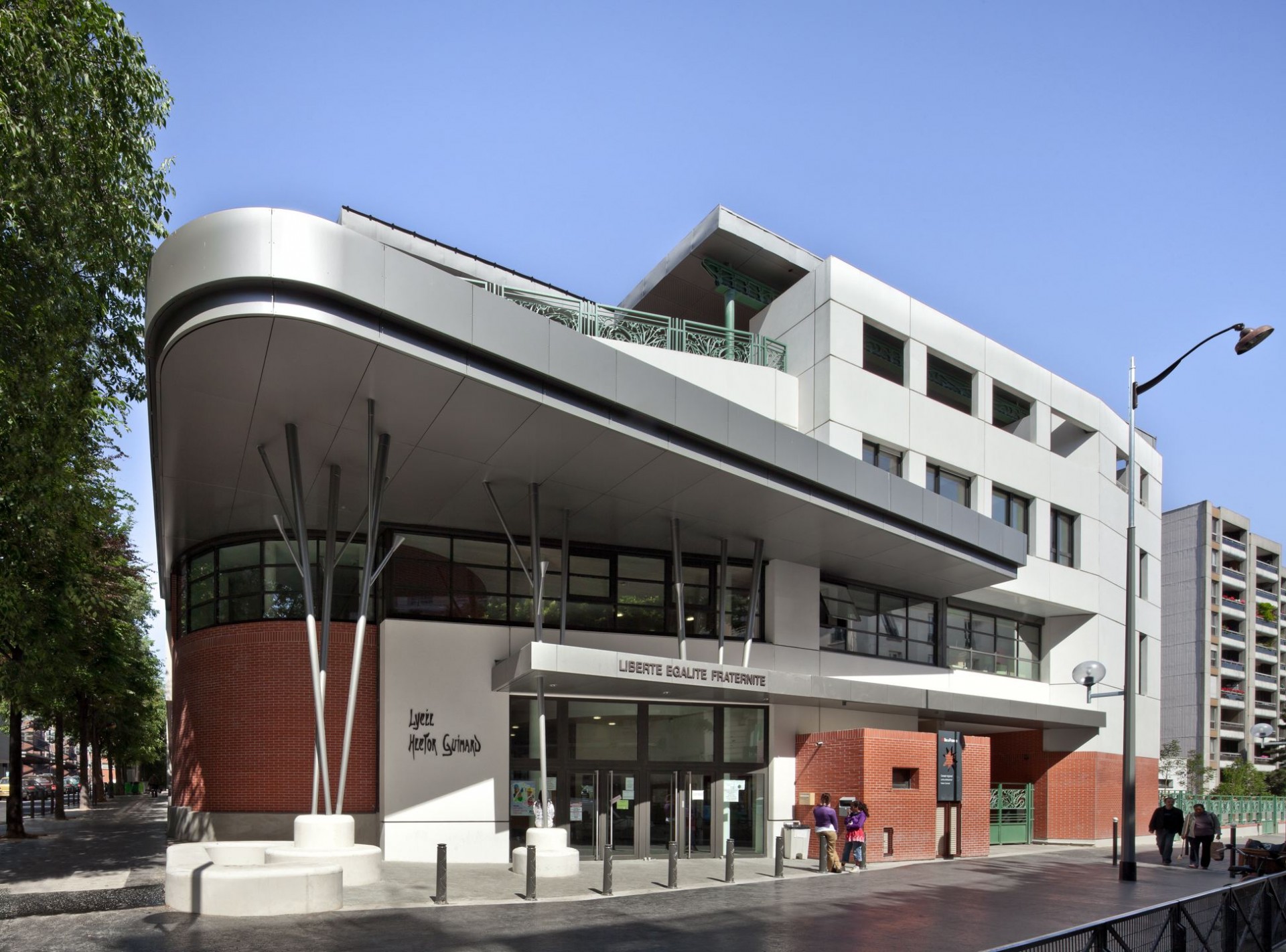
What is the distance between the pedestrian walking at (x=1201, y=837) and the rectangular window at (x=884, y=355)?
43.5 ft

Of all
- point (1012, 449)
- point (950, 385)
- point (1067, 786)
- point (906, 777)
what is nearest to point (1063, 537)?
point (1012, 449)

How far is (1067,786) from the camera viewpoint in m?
33.8

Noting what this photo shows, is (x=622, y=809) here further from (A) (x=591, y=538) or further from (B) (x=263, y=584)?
(B) (x=263, y=584)

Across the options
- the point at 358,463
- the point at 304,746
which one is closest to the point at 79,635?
the point at 304,746

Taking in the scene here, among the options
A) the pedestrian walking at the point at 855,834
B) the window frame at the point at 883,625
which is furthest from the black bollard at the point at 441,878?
the window frame at the point at 883,625

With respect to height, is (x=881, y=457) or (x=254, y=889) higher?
(x=881, y=457)

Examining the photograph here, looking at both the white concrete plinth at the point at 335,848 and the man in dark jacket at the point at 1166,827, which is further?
the man in dark jacket at the point at 1166,827

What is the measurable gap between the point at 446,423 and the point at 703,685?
25.1 feet

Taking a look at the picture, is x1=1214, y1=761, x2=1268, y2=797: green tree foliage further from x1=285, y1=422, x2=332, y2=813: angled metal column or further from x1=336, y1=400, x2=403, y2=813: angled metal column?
x1=285, y1=422, x2=332, y2=813: angled metal column

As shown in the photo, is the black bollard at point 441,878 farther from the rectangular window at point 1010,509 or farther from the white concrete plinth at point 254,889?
the rectangular window at point 1010,509

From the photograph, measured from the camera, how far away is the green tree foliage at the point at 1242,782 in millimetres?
75750

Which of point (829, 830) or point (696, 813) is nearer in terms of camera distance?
point (829, 830)

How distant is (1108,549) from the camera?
116ft

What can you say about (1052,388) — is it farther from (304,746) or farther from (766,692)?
(304,746)
